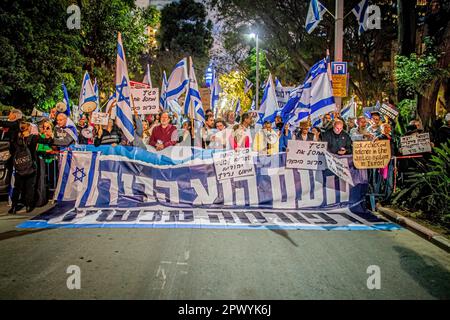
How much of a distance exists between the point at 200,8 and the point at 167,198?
48890 mm

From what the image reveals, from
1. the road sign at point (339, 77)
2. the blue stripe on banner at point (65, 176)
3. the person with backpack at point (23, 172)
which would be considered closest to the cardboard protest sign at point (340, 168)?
the road sign at point (339, 77)

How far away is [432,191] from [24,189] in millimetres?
8056

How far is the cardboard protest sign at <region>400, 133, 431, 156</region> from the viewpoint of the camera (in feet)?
29.2

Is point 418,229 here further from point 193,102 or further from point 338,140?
point 193,102

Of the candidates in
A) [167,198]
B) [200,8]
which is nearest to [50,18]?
[167,198]

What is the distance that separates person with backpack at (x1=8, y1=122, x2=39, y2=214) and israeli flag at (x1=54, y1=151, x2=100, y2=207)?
534 millimetres

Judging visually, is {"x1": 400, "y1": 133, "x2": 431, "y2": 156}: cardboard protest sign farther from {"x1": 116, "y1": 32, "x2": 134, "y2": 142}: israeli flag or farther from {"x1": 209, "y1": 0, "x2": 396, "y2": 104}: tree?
{"x1": 209, "y1": 0, "x2": 396, "y2": 104}: tree

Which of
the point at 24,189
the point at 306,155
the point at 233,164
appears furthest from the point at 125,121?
the point at 306,155

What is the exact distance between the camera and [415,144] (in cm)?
902

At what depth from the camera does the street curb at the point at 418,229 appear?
6.06 meters

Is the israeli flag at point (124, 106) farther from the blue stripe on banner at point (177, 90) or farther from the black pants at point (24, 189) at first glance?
the blue stripe on banner at point (177, 90)

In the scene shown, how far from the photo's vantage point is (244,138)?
10.0 metres

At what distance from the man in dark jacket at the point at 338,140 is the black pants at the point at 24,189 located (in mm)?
6397
